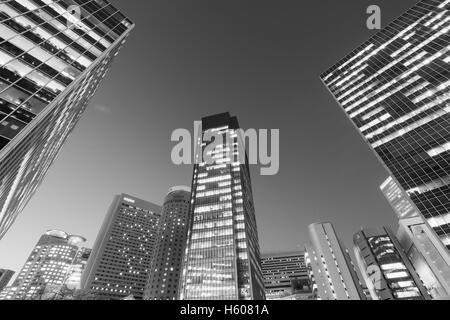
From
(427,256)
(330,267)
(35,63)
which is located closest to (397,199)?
(330,267)

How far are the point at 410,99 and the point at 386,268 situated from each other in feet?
268

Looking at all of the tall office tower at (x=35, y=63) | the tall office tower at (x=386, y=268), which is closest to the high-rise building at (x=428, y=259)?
the tall office tower at (x=386, y=268)

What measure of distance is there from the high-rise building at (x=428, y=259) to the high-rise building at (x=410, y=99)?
45.2 metres

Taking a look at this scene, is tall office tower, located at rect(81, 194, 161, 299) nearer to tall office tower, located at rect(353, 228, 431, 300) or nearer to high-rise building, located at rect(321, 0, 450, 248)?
tall office tower, located at rect(353, 228, 431, 300)

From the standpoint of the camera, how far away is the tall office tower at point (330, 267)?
124500mm

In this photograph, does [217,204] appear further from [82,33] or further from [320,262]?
[82,33]

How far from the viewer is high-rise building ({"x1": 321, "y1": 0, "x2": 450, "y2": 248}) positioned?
52281mm

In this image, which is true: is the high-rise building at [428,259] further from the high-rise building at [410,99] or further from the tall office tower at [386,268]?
the high-rise building at [410,99]

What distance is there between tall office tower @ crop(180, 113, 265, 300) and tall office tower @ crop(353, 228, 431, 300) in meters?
51.8

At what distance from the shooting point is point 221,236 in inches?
3917

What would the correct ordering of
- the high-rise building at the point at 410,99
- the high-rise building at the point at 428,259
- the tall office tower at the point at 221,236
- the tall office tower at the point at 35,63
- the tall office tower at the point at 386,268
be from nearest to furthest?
1. the tall office tower at the point at 35,63
2. the high-rise building at the point at 410,99
3. the tall office tower at the point at 221,236
4. the high-rise building at the point at 428,259
5. the tall office tower at the point at 386,268

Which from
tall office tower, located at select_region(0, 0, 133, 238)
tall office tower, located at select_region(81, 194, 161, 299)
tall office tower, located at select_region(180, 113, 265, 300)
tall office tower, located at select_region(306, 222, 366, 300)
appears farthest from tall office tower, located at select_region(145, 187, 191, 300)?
tall office tower, located at select_region(0, 0, 133, 238)

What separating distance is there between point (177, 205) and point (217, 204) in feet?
265

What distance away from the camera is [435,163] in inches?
2078
